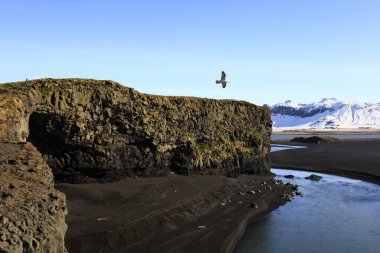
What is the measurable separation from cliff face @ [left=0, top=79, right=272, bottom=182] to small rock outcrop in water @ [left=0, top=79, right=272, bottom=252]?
96 mm

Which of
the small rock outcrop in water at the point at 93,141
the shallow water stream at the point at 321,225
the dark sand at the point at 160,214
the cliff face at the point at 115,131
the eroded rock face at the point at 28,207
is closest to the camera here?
the eroded rock face at the point at 28,207

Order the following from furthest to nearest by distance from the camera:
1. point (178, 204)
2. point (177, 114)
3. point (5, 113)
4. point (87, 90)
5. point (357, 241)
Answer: point (177, 114) < point (87, 90) < point (178, 204) < point (357, 241) < point (5, 113)

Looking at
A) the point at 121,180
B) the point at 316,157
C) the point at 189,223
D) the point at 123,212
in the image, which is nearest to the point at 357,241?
the point at 189,223

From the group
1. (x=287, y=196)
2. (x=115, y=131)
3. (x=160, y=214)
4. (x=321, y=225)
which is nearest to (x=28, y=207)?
(x=160, y=214)

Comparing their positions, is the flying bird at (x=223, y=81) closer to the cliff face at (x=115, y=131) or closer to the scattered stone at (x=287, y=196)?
the cliff face at (x=115, y=131)

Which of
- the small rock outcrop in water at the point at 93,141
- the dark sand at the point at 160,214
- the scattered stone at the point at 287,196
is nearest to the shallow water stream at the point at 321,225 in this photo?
the scattered stone at the point at 287,196

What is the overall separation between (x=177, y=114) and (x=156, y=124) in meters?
4.56

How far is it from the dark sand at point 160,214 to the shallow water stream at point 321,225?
1.75m

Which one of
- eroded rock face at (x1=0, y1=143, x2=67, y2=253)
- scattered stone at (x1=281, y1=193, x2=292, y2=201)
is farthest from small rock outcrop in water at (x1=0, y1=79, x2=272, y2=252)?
scattered stone at (x1=281, y1=193, x2=292, y2=201)

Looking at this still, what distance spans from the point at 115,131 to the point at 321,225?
21.7m

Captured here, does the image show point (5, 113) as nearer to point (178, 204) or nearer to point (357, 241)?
point (178, 204)

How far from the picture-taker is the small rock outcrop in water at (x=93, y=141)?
1498cm

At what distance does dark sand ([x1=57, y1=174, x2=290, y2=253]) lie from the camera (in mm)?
24648

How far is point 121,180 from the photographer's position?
3888cm
